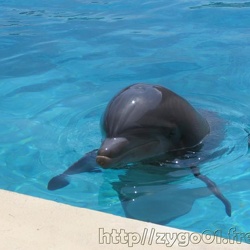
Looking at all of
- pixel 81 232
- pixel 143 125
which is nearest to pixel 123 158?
pixel 143 125

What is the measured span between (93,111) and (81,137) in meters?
0.87

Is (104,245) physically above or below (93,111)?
above

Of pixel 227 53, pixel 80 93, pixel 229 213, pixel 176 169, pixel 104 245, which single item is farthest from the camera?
pixel 227 53

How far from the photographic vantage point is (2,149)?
5.73 m

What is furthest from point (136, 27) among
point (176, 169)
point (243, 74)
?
point (176, 169)

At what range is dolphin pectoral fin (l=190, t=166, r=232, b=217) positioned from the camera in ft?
13.7

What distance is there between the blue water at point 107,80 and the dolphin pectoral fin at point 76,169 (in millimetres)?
119

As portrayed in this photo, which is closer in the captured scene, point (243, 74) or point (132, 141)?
point (132, 141)

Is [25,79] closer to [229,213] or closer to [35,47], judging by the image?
[35,47]

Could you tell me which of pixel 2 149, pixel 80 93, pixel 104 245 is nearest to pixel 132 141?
pixel 104 245

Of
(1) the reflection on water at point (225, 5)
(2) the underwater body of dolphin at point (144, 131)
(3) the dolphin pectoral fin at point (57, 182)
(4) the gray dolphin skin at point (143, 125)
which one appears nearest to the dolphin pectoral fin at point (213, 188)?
(2) the underwater body of dolphin at point (144, 131)

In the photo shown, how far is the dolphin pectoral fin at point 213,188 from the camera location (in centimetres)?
418

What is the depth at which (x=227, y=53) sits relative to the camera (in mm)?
9109

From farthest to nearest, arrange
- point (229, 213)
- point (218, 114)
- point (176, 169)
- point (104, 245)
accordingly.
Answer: point (218, 114), point (176, 169), point (229, 213), point (104, 245)
